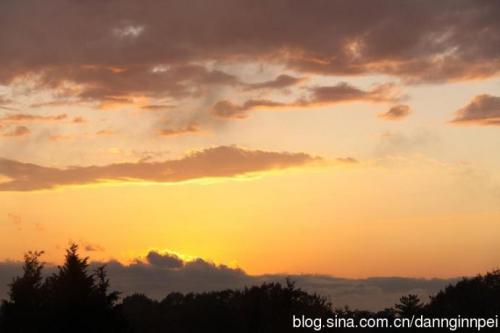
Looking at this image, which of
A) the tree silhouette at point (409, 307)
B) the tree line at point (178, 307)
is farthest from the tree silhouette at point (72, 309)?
the tree silhouette at point (409, 307)

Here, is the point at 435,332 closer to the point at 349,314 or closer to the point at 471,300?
the point at 471,300

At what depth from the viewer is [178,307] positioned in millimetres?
109562

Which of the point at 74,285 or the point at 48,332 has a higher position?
the point at 74,285

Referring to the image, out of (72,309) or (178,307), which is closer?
(72,309)

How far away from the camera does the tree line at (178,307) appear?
43.5m

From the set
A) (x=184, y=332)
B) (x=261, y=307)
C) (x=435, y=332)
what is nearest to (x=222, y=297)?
(x=184, y=332)

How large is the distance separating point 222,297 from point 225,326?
1648 cm

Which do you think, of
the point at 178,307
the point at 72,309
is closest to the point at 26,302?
the point at 72,309

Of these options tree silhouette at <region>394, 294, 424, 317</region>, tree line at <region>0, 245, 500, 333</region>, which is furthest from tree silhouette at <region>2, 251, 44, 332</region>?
tree silhouette at <region>394, 294, 424, 317</region>

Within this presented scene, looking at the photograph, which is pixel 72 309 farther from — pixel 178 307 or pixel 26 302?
pixel 178 307

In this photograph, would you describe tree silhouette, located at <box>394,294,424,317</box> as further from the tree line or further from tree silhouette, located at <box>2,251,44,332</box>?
tree silhouette, located at <box>2,251,44,332</box>

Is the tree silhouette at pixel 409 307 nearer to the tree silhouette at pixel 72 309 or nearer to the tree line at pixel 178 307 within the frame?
the tree line at pixel 178 307

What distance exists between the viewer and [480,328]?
63.6 m

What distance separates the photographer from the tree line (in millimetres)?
43500
